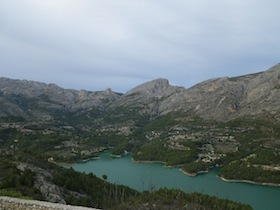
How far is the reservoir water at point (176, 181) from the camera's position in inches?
2416

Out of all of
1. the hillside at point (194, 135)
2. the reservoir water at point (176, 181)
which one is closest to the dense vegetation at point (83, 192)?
the hillside at point (194, 135)

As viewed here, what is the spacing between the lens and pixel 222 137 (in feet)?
378

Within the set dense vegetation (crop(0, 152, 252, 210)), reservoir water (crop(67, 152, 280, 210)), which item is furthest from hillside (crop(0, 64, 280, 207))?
reservoir water (crop(67, 152, 280, 210))

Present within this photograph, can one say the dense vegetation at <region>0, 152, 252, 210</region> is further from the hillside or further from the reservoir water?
the reservoir water

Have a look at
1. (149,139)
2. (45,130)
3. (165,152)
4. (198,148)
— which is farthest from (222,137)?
(45,130)

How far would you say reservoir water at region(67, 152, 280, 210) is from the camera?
61.4 metres

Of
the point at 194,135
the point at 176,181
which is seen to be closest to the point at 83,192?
the point at 176,181

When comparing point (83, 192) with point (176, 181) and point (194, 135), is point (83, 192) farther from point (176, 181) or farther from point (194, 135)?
point (194, 135)

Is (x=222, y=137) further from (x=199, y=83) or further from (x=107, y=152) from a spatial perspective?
(x=199, y=83)

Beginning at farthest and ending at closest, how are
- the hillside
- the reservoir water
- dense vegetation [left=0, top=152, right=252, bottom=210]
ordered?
the hillside → the reservoir water → dense vegetation [left=0, top=152, right=252, bottom=210]

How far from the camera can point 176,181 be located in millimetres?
76438

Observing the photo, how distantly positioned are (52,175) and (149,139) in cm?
9008

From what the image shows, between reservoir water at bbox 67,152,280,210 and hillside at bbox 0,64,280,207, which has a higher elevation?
hillside at bbox 0,64,280,207

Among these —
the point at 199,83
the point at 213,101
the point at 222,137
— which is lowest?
the point at 222,137
